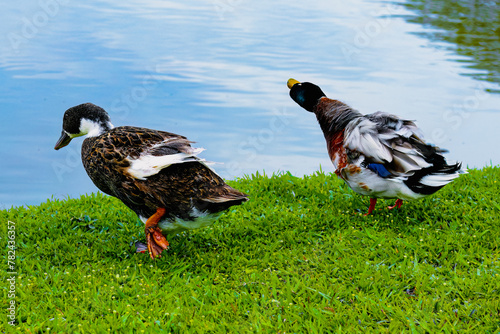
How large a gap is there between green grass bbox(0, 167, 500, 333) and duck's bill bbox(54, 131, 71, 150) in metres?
0.89

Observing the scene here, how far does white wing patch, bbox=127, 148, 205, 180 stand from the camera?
16.7 feet

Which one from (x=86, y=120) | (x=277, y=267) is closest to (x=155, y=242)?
(x=277, y=267)

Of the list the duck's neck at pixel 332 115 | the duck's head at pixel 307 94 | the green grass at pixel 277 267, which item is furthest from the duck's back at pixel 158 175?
the duck's head at pixel 307 94

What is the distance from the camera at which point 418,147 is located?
605 centimetres

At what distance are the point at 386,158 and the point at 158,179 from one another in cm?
239

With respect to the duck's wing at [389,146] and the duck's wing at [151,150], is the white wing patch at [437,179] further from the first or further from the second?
the duck's wing at [151,150]

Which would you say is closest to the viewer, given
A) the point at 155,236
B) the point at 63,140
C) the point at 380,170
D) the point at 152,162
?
the point at 152,162

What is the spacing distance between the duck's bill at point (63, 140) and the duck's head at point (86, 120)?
0.46ft

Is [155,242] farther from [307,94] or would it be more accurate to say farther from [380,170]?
[307,94]

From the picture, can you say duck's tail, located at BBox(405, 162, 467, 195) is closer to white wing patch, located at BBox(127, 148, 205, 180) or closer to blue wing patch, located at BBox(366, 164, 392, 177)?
blue wing patch, located at BBox(366, 164, 392, 177)

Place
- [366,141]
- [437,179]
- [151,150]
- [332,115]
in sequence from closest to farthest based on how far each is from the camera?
[151,150]
[437,179]
[366,141]
[332,115]

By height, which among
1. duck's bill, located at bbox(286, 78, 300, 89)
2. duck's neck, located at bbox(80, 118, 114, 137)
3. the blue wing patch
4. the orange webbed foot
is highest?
duck's bill, located at bbox(286, 78, 300, 89)

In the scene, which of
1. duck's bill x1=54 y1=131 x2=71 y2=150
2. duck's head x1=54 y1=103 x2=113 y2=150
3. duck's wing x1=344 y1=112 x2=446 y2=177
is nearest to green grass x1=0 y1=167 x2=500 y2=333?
duck's wing x1=344 y1=112 x2=446 y2=177

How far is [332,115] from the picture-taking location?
265 inches
